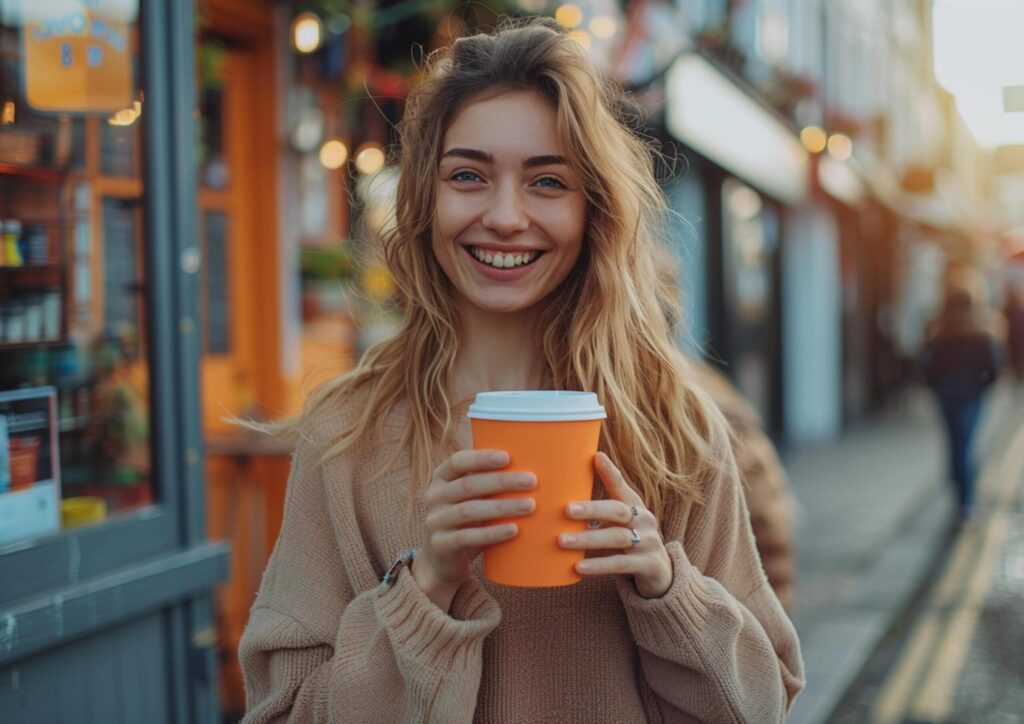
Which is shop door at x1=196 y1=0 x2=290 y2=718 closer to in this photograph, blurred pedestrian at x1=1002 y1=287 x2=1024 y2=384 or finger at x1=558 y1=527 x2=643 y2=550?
finger at x1=558 y1=527 x2=643 y2=550

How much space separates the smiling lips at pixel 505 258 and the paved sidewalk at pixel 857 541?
134 inches

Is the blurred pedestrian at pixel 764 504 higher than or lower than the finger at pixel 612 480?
lower

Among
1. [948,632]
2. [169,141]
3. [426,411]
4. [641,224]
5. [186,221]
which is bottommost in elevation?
[948,632]

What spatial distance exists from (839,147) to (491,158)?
45.0ft

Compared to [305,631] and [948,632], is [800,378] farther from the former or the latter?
[305,631]

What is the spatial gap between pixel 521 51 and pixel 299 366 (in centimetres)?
417

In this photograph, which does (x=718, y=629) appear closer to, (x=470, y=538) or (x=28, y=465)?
(x=470, y=538)

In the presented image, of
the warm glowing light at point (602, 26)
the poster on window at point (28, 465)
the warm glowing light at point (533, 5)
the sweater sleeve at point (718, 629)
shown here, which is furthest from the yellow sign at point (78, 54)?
the warm glowing light at point (602, 26)

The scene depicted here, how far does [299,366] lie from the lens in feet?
18.5

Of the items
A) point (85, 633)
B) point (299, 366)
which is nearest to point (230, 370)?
point (299, 366)

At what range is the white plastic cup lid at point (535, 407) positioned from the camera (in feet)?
4.28

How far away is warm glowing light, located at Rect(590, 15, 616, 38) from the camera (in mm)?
7234

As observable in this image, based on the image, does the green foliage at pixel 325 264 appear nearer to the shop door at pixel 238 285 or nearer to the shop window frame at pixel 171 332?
the shop door at pixel 238 285

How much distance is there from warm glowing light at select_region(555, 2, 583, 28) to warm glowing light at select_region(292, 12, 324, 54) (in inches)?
77.4
